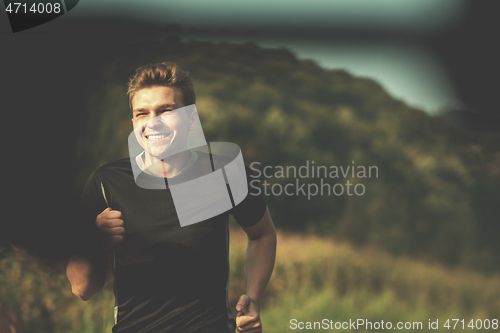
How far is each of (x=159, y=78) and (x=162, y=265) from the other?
69 cm

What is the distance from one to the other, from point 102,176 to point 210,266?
0.54 m

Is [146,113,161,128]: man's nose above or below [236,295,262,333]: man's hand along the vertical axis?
above

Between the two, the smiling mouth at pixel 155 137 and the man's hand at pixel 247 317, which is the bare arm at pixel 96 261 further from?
the man's hand at pixel 247 317

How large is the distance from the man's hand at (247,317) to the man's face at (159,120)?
2.05 feet

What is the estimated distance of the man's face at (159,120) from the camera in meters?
1.52

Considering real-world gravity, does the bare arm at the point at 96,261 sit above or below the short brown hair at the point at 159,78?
below

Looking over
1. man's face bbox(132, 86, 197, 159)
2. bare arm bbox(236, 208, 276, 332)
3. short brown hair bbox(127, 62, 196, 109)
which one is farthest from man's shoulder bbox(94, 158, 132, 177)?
bare arm bbox(236, 208, 276, 332)

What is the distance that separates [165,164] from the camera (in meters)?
1.61

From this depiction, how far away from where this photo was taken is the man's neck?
1.60 m

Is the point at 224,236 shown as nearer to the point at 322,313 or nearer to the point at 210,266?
the point at 210,266

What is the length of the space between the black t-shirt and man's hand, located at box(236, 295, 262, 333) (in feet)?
0.23

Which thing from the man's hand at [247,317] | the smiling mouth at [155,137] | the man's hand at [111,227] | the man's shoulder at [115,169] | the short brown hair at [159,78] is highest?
the short brown hair at [159,78]

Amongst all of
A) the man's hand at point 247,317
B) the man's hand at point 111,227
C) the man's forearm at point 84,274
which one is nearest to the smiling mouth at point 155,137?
the man's hand at point 111,227

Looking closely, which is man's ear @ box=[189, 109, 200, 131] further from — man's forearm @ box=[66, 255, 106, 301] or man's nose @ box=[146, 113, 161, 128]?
man's forearm @ box=[66, 255, 106, 301]
